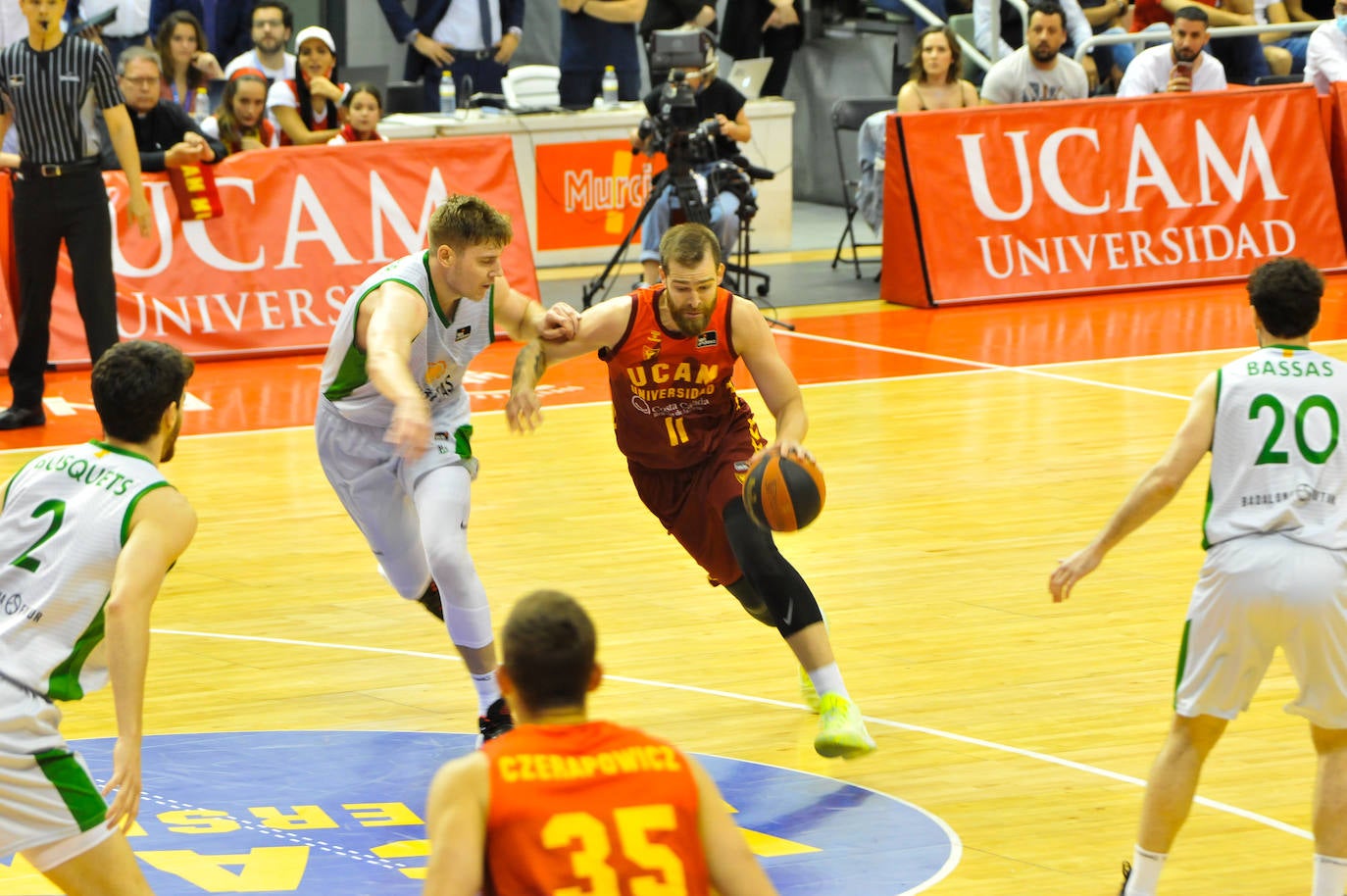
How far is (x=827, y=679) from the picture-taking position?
6266 mm

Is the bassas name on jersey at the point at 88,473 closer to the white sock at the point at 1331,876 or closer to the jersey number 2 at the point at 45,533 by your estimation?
the jersey number 2 at the point at 45,533

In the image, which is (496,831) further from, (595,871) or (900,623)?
(900,623)

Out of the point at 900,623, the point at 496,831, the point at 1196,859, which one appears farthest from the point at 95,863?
the point at 900,623

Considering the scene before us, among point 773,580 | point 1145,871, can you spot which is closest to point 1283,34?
point 773,580

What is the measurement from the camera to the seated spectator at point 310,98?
47.8 feet

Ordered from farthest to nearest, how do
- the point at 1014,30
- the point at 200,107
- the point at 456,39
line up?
1. the point at 1014,30
2. the point at 456,39
3. the point at 200,107

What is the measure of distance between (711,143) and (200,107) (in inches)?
155

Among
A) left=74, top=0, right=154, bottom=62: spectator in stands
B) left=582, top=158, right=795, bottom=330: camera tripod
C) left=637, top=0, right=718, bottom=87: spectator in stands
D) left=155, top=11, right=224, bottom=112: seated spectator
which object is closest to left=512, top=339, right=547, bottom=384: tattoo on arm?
left=582, top=158, right=795, bottom=330: camera tripod

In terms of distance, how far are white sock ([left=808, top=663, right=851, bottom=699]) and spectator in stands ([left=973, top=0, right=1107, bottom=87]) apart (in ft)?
35.6

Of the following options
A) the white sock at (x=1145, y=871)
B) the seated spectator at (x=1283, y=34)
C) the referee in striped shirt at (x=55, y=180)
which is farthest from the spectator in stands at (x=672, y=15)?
the white sock at (x=1145, y=871)

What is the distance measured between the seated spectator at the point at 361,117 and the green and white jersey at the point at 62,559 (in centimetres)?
999

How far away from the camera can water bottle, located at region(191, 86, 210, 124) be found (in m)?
14.7

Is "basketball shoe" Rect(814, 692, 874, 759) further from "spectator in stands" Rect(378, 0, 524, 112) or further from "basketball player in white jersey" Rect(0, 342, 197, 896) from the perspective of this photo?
"spectator in stands" Rect(378, 0, 524, 112)

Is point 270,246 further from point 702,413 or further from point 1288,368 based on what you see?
point 1288,368
